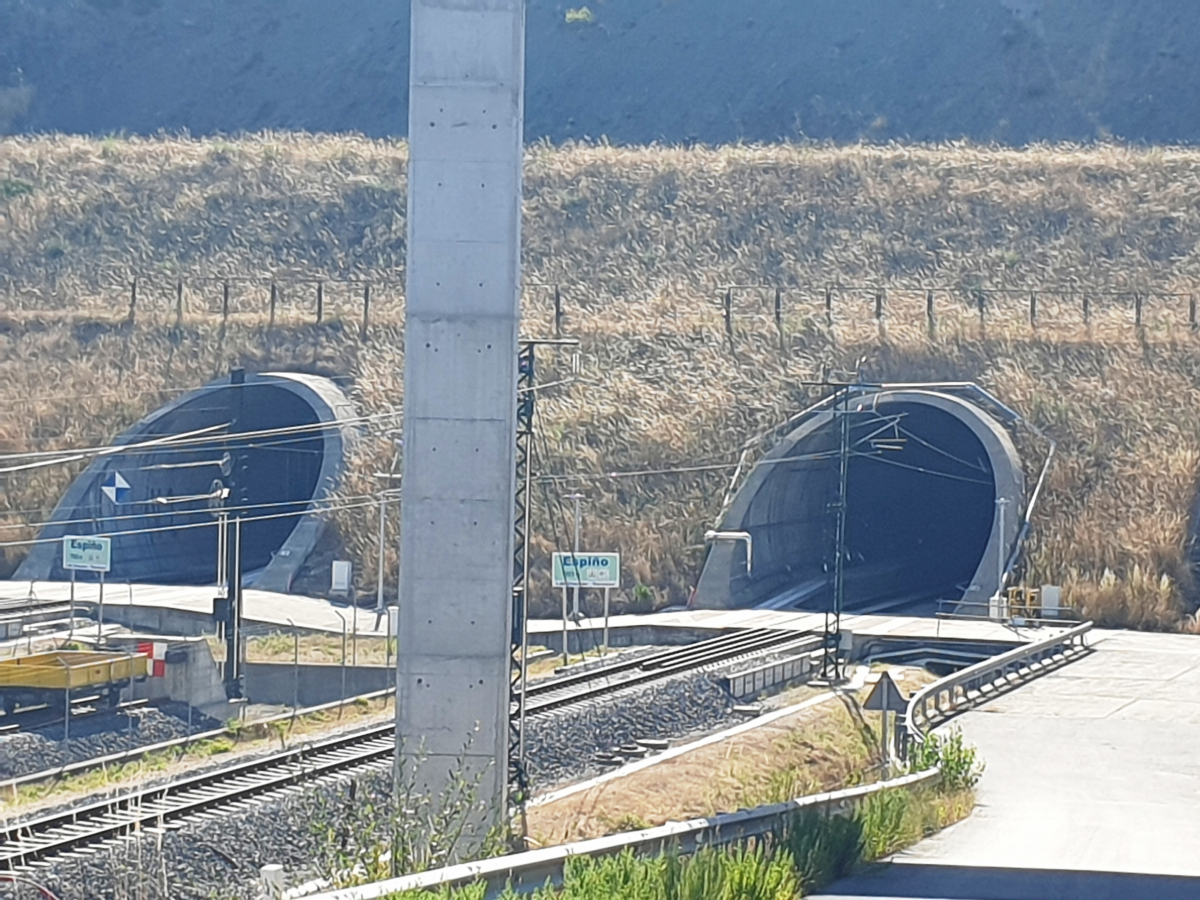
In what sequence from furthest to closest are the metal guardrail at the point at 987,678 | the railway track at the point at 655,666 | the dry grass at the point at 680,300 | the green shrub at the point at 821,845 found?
the dry grass at the point at 680,300, the railway track at the point at 655,666, the metal guardrail at the point at 987,678, the green shrub at the point at 821,845

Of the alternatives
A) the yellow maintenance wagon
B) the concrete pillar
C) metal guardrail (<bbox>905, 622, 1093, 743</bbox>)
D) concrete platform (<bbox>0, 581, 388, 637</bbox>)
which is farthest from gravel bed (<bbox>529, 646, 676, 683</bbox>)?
the concrete pillar

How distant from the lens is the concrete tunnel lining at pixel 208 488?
126ft

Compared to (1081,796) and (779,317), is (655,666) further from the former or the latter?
(779,317)

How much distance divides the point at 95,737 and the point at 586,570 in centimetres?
925

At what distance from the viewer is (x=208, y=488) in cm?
3997

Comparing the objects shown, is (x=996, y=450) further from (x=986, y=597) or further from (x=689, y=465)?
(x=689, y=465)

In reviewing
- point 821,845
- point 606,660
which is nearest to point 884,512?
point 606,660

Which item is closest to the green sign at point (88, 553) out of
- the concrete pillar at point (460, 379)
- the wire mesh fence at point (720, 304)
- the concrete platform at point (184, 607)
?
the concrete platform at point (184, 607)

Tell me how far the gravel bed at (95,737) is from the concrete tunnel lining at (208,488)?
39.2 ft

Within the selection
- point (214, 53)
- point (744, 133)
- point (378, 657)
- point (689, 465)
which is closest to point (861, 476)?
point (689, 465)

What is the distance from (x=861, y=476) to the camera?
41562mm

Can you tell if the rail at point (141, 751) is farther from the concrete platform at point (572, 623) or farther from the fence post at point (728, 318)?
the fence post at point (728, 318)

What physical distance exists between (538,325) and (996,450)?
613 inches

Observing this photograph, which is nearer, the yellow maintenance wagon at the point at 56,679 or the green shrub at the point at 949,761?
the green shrub at the point at 949,761
